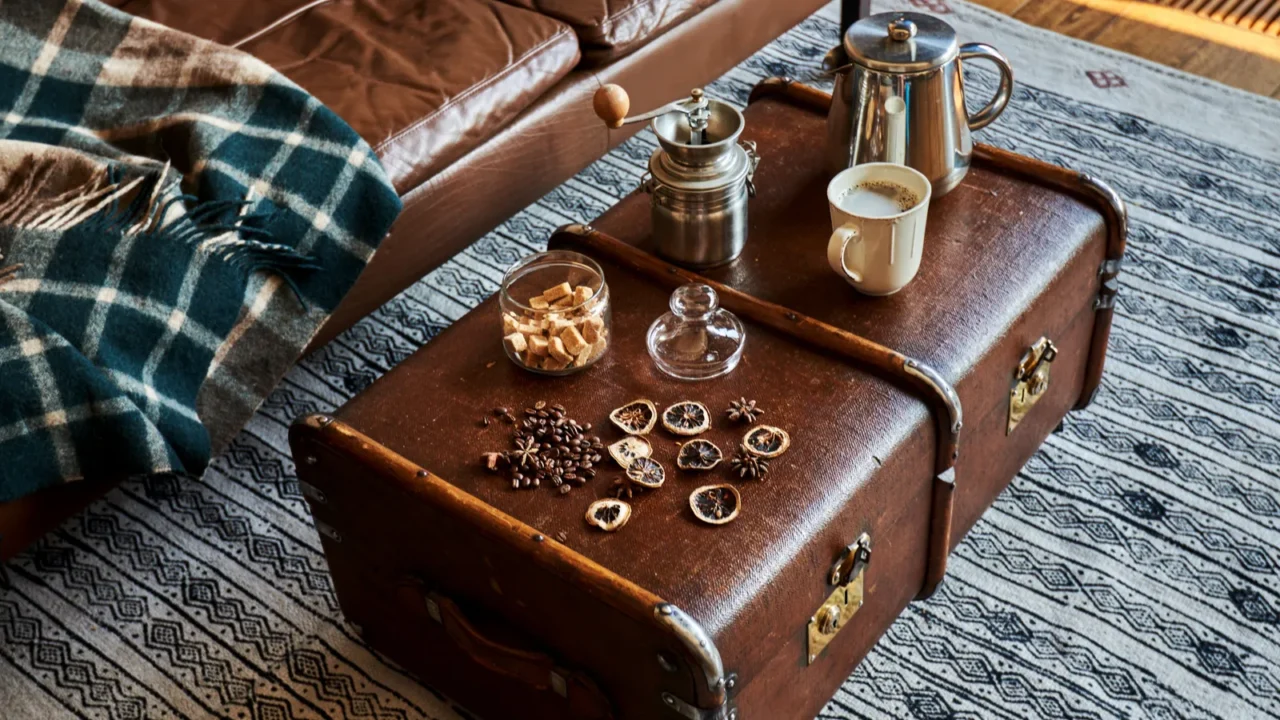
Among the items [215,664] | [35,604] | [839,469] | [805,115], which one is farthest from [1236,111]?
[35,604]

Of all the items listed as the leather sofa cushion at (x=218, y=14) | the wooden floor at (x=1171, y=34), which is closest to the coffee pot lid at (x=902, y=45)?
the leather sofa cushion at (x=218, y=14)

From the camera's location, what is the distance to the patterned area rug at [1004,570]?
1326 mm

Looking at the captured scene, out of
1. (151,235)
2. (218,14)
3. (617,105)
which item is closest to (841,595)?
(617,105)

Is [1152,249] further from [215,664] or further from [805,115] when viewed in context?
[215,664]

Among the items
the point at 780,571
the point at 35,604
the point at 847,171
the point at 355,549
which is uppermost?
the point at 847,171

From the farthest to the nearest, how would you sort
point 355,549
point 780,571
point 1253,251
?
point 1253,251, point 355,549, point 780,571

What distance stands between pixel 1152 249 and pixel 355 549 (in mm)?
1286

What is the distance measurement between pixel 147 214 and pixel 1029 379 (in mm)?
1024

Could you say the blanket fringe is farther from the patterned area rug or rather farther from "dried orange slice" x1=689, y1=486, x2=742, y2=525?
"dried orange slice" x1=689, y1=486, x2=742, y2=525

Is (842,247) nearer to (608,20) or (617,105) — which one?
(617,105)

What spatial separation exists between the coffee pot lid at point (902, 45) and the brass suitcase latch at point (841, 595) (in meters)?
0.51

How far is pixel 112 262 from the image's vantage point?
4.66ft

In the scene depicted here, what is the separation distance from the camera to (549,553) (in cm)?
102

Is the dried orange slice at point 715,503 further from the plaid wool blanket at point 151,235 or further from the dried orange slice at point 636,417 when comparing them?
the plaid wool blanket at point 151,235
